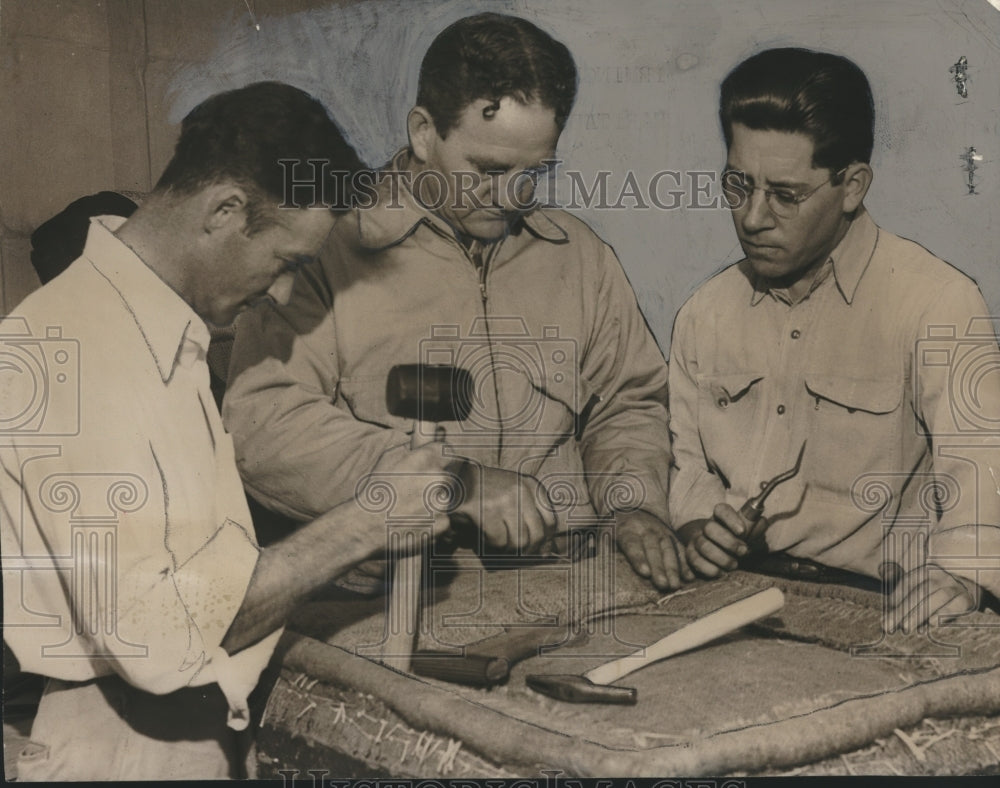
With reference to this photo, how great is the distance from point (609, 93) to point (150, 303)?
1740 mm

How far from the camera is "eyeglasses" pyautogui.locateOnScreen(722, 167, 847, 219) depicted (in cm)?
422

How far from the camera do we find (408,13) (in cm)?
427

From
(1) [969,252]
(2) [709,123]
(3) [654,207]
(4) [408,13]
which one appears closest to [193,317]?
(4) [408,13]

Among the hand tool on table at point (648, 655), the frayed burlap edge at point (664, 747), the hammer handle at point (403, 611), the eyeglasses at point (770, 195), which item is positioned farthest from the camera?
the eyeglasses at point (770, 195)

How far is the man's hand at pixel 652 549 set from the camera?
421 cm

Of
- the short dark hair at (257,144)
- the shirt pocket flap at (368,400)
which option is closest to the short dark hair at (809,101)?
the short dark hair at (257,144)

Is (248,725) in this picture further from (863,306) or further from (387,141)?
(863,306)

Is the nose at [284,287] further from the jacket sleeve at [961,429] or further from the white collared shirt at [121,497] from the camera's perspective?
the jacket sleeve at [961,429]

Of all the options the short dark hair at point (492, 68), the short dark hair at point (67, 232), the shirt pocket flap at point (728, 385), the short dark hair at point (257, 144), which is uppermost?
the short dark hair at point (492, 68)

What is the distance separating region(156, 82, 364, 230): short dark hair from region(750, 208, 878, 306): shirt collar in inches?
66.8

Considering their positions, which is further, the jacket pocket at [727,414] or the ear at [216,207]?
the jacket pocket at [727,414]

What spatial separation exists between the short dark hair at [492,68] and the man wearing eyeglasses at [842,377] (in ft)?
1.97
